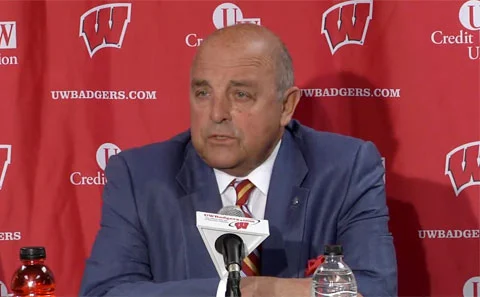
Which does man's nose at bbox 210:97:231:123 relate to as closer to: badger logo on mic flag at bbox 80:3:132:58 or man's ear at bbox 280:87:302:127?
man's ear at bbox 280:87:302:127

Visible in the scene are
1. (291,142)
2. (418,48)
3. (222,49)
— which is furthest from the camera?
(418,48)

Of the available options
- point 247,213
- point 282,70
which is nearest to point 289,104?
point 282,70

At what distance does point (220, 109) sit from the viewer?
2385mm

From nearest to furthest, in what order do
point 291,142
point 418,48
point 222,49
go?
1. point 222,49
2. point 291,142
3. point 418,48

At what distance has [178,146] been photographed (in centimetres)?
268

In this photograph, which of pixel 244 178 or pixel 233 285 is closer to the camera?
pixel 233 285

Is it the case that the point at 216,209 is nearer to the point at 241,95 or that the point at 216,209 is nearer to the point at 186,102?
the point at 241,95

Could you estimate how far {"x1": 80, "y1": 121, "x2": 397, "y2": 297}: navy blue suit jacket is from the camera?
98.6 inches

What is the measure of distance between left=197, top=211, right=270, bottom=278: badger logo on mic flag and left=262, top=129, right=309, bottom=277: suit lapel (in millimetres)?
782

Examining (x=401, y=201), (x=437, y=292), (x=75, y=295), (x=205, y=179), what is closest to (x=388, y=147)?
(x=401, y=201)

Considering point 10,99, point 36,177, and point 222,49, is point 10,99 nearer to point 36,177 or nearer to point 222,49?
point 36,177

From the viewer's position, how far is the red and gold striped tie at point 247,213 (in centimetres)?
246

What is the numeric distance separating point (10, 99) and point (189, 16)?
2.47ft

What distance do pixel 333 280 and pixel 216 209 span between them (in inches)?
23.8
